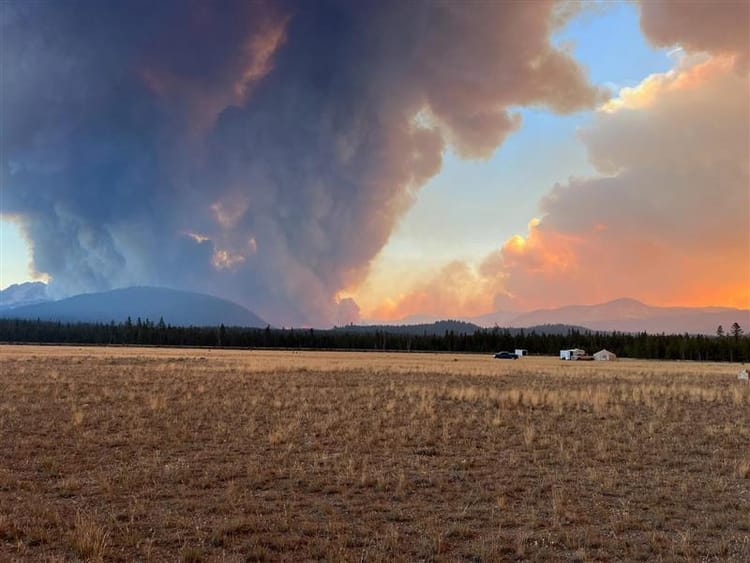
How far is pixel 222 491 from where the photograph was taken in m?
10.9

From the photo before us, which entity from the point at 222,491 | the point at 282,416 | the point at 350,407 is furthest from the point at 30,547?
the point at 350,407

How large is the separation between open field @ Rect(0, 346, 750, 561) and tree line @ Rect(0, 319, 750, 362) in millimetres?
124728

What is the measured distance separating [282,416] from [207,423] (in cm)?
280

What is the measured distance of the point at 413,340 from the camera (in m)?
184

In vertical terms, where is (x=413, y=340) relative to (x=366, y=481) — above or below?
above

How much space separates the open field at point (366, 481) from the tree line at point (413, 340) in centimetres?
12473

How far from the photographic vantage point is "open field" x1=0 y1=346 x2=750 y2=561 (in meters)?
8.02

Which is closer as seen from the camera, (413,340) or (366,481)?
(366,481)

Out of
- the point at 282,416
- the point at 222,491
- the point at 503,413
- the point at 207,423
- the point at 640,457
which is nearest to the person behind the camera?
the point at 222,491

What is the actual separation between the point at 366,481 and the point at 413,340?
570ft

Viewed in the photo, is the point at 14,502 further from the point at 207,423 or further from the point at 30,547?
the point at 207,423

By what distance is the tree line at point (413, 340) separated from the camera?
134625 mm

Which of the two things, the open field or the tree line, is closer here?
the open field

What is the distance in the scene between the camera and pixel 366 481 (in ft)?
38.3
